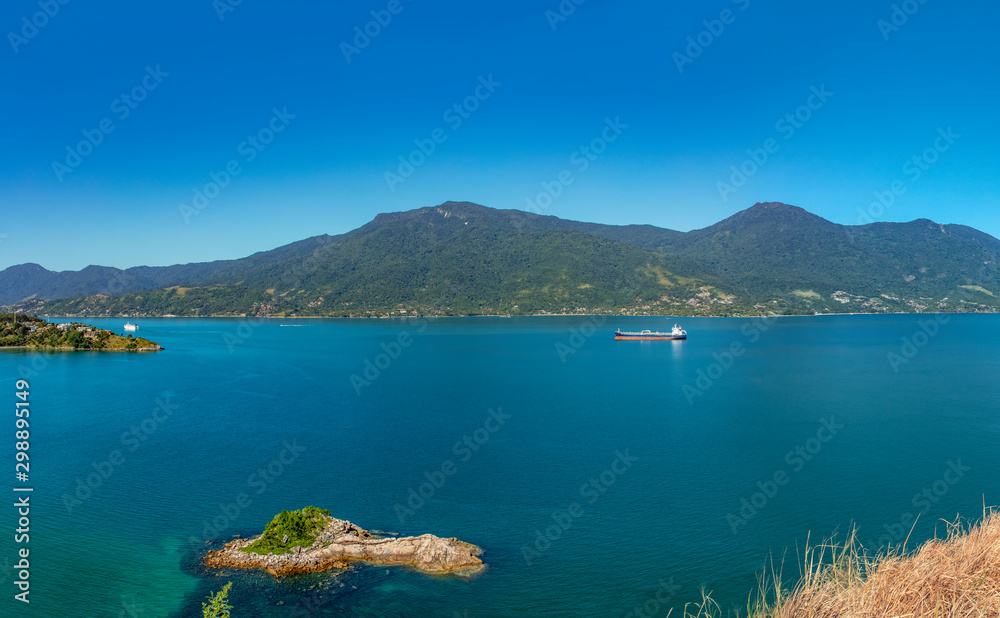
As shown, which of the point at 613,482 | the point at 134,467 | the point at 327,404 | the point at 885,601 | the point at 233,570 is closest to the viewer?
the point at 885,601

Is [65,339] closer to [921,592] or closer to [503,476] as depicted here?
[503,476]

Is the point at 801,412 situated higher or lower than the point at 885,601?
lower

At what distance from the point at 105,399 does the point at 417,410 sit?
37.1m

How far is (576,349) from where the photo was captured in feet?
387

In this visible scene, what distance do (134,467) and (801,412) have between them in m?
57.5

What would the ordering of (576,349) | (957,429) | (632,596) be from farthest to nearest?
(576,349) < (957,429) < (632,596)

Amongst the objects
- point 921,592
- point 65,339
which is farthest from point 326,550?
point 65,339

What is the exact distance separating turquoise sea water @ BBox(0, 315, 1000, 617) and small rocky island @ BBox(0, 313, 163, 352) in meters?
37.9

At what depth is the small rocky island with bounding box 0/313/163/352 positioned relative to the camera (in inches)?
4587

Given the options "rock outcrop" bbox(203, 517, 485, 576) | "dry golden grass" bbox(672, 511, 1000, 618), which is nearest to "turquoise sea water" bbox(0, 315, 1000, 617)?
"rock outcrop" bbox(203, 517, 485, 576)

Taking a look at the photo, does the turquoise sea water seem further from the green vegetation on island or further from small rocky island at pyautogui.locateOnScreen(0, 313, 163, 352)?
small rocky island at pyautogui.locateOnScreen(0, 313, 163, 352)

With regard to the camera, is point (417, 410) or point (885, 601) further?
point (417, 410)

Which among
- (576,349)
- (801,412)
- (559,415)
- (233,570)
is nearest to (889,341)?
(576,349)

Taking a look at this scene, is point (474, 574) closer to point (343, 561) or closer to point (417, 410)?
point (343, 561)
